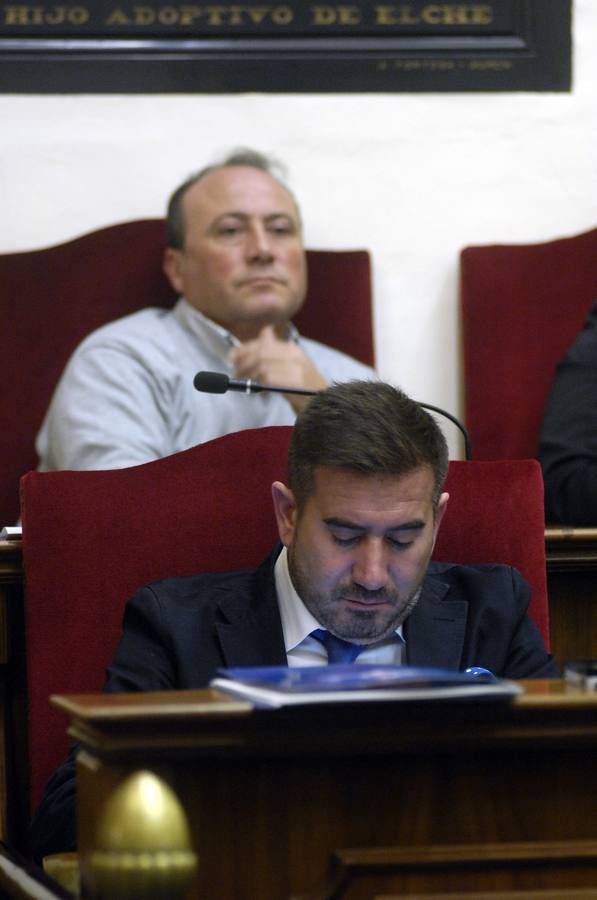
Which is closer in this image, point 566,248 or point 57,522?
point 57,522

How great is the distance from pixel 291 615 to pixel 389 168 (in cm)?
181

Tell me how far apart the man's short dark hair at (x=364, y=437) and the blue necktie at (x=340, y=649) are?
0.17 m

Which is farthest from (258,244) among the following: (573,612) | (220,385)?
(573,612)

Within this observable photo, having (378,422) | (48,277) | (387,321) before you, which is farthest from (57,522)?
(387,321)

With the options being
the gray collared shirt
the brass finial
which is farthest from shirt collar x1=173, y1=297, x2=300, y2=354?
the brass finial

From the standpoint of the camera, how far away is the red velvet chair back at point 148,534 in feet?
6.29

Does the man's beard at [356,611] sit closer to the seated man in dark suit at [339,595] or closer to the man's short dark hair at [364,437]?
the seated man in dark suit at [339,595]

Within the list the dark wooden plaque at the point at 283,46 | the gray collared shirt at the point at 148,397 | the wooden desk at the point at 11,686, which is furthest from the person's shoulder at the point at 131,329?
the wooden desk at the point at 11,686

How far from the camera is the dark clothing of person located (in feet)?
8.80

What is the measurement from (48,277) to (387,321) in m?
0.79

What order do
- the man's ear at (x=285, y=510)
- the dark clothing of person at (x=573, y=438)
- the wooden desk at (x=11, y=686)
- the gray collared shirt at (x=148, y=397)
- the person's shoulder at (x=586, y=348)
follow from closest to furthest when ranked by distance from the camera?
the man's ear at (x=285, y=510)
the wooden desk at (x=11, y=686)
the dark clothing of person at (x=573, y=438)
the person's shoulder at (x=586, y=348)
the gray collared shirt at (x=148, y=397)

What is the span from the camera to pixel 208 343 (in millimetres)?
3211

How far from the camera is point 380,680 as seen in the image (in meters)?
1.14

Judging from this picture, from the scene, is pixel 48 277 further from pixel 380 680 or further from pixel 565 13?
pixel 380 680
